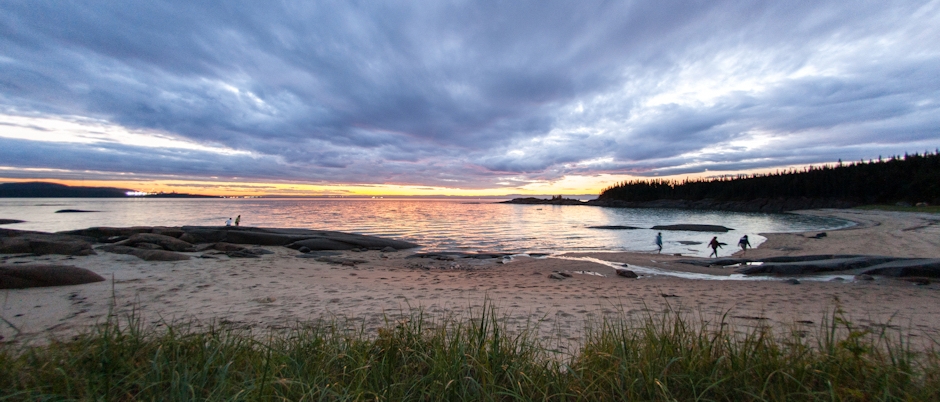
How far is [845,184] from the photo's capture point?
331 feet

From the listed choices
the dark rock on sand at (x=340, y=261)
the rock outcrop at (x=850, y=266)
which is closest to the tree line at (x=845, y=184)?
the rock outcrop at (x=850, y=266)

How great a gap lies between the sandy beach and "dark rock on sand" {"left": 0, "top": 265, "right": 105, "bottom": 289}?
36cm

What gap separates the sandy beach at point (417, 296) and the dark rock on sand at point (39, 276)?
363mm

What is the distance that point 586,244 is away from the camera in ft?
94.3

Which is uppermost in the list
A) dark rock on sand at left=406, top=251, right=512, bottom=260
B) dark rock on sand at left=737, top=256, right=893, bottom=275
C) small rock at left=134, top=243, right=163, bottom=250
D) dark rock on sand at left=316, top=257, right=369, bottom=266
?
small rock at left=134, top=243, right=163, bottom=250

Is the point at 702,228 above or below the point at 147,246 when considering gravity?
below

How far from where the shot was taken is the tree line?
275 ft

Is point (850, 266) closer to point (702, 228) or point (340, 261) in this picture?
point (340, 261)

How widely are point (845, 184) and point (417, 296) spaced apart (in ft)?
458

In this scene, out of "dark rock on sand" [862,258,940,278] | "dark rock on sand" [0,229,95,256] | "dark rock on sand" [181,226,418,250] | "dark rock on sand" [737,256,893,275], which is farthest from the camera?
"dark rock on sand" [181,226,418,250]

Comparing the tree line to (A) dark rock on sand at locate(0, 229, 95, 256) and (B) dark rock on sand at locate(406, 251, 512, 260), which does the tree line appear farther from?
(A) dark rock on sand at locate(0, 229, 95, 256)

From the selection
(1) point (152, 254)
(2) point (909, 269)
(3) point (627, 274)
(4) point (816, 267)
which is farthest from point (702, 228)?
(1) point (152, 254)

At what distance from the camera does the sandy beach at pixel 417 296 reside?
7234 mm

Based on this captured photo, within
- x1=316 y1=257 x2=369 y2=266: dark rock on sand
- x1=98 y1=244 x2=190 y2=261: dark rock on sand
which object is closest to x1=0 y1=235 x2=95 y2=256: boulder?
x1=98 y1=244 x2=190 y2=261: dark rock on sand
